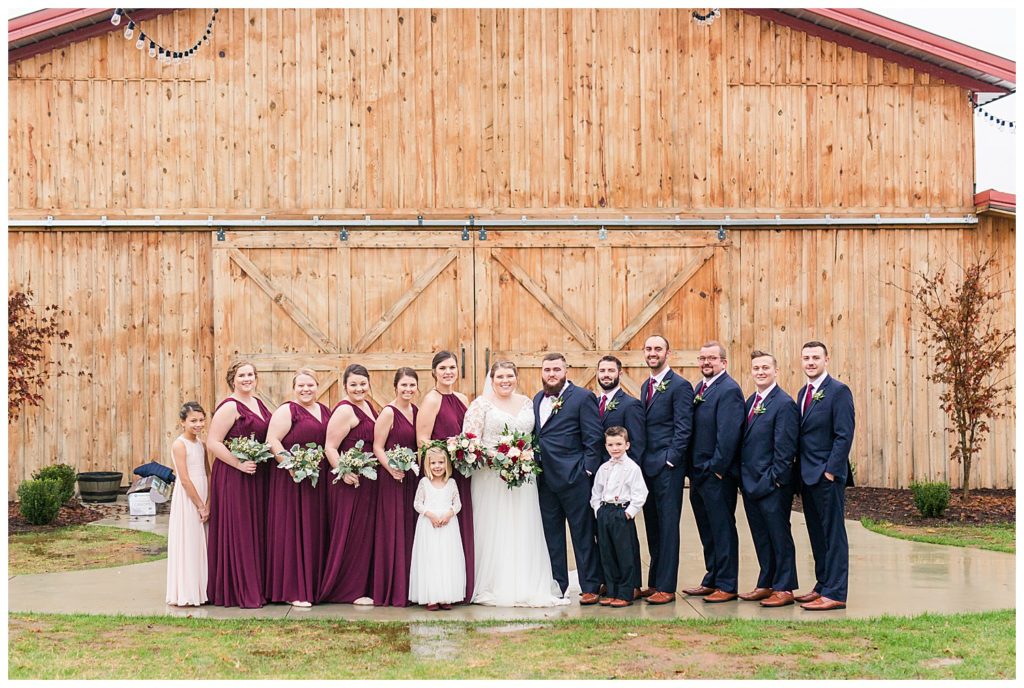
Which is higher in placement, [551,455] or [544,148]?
[544,148]

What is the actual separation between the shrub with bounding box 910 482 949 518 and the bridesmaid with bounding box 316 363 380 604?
6.57 metres

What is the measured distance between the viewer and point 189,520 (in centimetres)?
838

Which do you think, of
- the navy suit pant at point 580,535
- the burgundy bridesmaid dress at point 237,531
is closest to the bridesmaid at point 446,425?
the navy suit pant at point 580,535

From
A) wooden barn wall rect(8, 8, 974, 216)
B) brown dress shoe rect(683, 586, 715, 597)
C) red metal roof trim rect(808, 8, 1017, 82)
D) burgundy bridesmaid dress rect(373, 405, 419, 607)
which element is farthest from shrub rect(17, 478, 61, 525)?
red metal roof trim rect(808, 8, 1017, 82)

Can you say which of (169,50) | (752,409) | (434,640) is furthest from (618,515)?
(169,50)

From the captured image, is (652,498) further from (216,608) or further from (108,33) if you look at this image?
(108,33)

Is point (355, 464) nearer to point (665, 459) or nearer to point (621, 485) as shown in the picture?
point (621, 485)

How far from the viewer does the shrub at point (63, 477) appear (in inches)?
506

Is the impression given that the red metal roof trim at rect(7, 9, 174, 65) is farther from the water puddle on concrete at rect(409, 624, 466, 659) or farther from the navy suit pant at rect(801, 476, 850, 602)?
the navy suit pant at rect(801, 476, 850, 602)

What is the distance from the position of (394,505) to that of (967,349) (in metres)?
7.57

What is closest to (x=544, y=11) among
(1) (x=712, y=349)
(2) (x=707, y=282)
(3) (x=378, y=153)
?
(3) (x=378, y=153)

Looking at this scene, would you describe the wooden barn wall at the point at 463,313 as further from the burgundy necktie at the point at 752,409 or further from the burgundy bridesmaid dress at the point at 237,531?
the burgundy necktie at the point at 752,409

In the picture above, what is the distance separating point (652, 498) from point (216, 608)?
3137 mm

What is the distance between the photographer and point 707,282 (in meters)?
14.3
